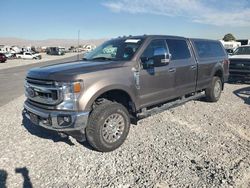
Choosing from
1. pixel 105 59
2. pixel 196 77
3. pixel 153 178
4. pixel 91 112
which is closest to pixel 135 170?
pixel 153 178

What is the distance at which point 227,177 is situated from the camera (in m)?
3.54

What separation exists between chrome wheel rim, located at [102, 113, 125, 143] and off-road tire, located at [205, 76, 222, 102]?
385 cm

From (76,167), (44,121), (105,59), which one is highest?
(105,59)

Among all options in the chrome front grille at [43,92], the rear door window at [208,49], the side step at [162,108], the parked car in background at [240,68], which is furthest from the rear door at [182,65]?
the parked car in background at [240,68]

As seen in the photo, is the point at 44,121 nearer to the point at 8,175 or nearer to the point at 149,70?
the point at 8,175

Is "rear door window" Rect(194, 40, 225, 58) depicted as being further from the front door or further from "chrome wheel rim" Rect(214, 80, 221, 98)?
the front door

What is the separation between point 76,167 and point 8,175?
961 millimetres

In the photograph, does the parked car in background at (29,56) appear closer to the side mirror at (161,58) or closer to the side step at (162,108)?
the side step at (162,108)

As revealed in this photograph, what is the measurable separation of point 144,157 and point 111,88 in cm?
127

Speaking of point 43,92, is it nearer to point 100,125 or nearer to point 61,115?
point 61,115

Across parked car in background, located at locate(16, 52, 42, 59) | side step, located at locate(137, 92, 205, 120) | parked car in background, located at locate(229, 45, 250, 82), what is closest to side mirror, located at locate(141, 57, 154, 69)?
side step, located at locate(137, 92, 205, 120)

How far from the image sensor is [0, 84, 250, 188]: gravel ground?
11.6 ft

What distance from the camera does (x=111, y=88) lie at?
4.43 meters

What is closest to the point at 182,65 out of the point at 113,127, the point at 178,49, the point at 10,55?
the point at 178,49
